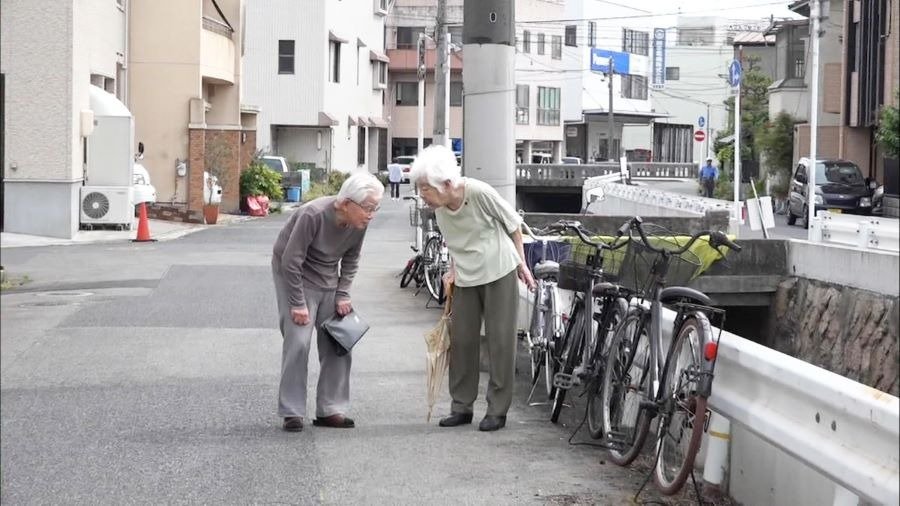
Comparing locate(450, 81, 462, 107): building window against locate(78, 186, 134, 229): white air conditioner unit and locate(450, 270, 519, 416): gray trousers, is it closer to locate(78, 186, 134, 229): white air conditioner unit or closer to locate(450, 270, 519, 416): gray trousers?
locate(78, 186, 134, 229): white air conditioner unit

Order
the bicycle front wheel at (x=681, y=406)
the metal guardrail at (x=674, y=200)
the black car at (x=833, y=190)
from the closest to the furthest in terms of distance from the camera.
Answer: the bicycle front wheel at (x=681, y=406)
the metal guardrail at (x=674, y=200)
the black car at (x=833, y=190)

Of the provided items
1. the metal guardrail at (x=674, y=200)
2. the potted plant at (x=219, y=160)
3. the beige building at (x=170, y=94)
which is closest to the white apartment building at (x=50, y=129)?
the beige building at (x=170, y=94)

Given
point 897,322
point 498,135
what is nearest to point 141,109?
point 498,135

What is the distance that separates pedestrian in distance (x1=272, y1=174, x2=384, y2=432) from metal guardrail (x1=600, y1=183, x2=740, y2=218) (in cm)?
1183

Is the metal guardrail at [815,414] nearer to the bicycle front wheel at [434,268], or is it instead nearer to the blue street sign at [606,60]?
the bicycle front wheel at [434,268]

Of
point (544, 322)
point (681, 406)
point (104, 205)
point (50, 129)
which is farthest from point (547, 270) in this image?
point (104, 205)

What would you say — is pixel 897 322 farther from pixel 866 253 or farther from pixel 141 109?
pixel 141 109

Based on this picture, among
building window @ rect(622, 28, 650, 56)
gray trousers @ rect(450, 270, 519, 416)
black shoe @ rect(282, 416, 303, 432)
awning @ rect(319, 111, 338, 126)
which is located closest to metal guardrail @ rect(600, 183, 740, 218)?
gray trousers @ rect(450, 270, 519, 416)

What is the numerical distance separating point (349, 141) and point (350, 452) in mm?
52770

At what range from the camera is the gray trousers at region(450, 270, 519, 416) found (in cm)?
845

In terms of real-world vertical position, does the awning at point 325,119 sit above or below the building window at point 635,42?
below

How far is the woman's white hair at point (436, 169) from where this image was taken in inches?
314

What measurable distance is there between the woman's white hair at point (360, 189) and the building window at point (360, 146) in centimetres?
5524

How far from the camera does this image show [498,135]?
→ 11.6 m
